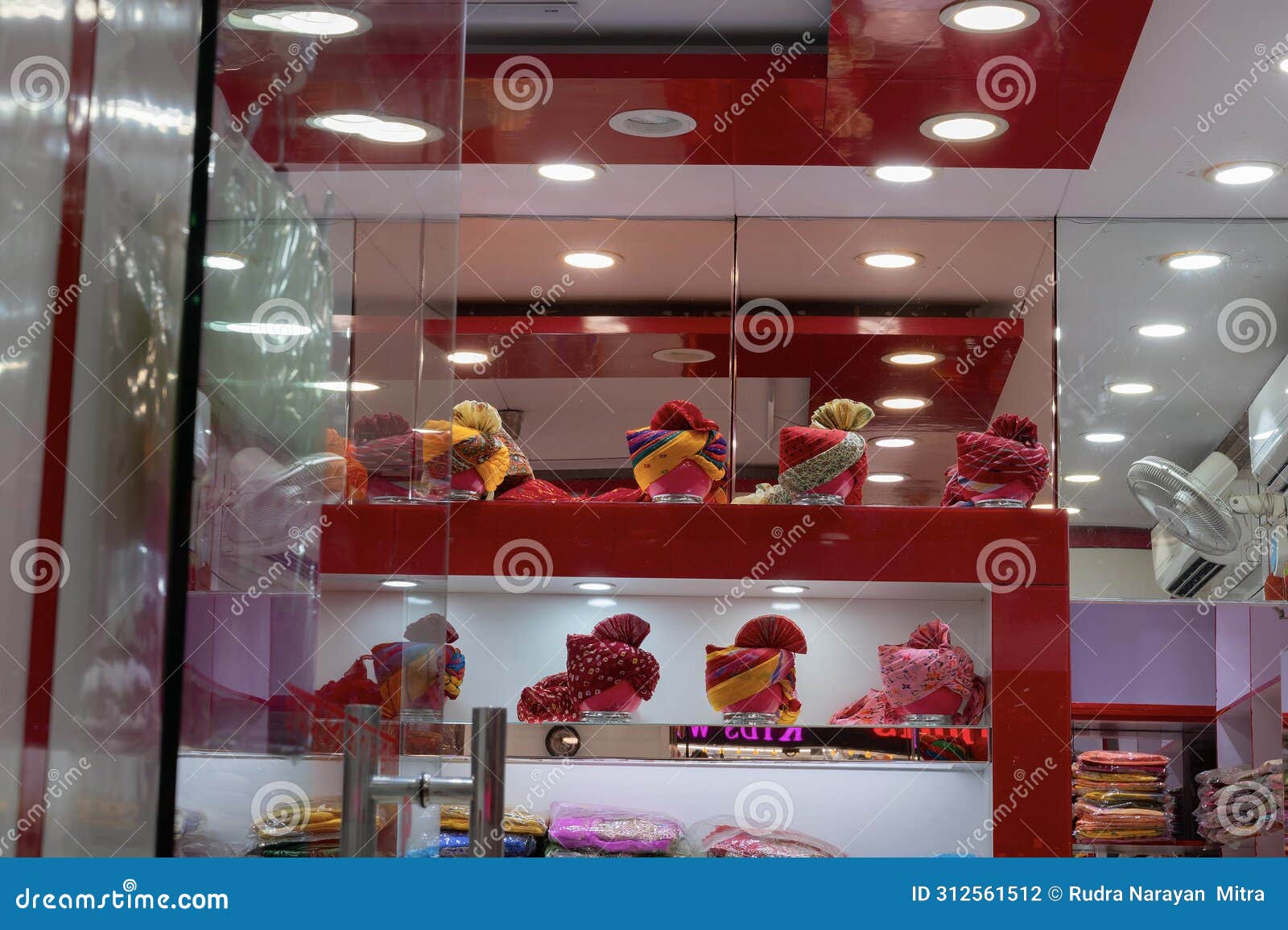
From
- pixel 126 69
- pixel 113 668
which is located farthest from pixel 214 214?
pixel 113 668

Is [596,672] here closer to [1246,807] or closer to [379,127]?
[1246,807]

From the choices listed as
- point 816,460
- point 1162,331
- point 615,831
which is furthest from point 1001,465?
point 615,831

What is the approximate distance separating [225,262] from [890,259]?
3.23 meters

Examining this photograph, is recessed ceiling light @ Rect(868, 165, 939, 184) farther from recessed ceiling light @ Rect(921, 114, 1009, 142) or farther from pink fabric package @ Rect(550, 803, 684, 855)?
pink fabric package @ Rect(550, 803, 684, 855)

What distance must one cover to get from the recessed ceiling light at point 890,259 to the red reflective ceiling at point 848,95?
49 cm

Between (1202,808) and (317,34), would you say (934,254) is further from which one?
(317,34)

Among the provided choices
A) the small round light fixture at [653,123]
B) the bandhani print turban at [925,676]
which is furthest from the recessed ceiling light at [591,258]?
the bandhani print turban at [925,676]

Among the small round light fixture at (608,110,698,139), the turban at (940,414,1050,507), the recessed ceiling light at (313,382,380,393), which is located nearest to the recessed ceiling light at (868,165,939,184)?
the small round light fixture at (608,110,698,139)

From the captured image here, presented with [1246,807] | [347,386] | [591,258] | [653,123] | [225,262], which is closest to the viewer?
[225,262]

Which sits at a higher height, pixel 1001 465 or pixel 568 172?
pixel 568 172

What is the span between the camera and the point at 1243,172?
3.31m

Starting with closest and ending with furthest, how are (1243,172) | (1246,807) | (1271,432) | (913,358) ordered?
(1246,807) → (1243,172) → (1271,432) → (913,358)

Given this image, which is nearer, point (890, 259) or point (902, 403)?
point (902, 403)

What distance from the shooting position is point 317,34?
66 centimetres
